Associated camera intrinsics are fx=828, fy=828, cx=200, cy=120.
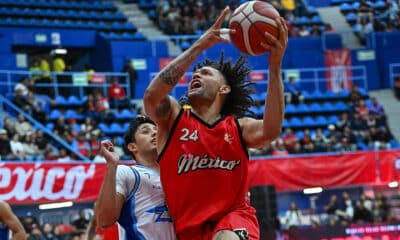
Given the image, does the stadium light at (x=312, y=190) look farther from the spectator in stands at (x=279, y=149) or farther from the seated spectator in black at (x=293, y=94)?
the seated spectator in black at (x=293, y=94)

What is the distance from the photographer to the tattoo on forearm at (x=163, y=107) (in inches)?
209

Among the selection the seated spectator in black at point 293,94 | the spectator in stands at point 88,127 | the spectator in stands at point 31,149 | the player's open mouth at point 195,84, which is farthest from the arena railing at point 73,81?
the player's open mouth at point 195,84

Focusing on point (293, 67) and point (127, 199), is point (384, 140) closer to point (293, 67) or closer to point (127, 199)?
point (293, 67)

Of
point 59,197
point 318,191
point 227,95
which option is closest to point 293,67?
point 318,191

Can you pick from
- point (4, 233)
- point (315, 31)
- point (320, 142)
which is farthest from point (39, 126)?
point (315, 31)

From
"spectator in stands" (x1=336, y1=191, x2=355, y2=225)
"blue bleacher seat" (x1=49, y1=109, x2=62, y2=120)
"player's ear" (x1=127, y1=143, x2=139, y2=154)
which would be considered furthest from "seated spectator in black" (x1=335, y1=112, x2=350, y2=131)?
"player's ear" (x1=127, y1=143, x2=139, y2=154)

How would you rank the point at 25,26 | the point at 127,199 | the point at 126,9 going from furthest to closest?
the point at 126,9 → the point at 25,26 → the point at 127,199

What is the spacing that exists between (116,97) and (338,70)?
25.0 feet

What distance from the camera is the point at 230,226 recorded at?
536 cm

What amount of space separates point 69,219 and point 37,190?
2.92ft

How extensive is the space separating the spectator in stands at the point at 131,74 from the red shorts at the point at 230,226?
58.0 ft

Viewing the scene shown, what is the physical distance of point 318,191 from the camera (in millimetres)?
15930

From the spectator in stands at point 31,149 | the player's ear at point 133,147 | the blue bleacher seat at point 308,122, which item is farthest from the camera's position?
the blue bleacher seat at point 308,122

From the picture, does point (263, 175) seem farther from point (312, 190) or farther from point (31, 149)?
point (31, 149)
